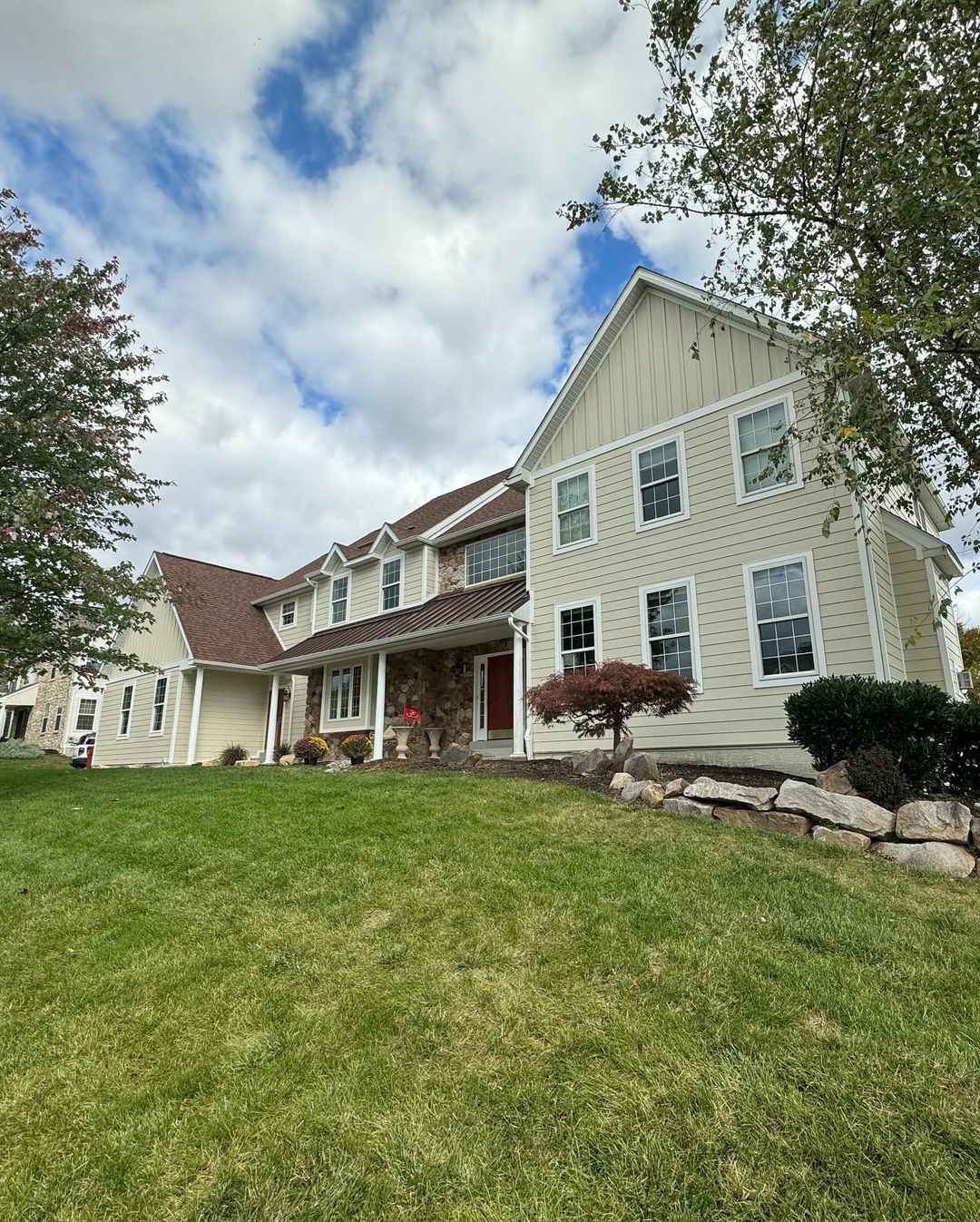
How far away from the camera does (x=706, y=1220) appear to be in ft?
6.55

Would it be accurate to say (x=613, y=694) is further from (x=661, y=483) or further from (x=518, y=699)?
(x=661, y=483)

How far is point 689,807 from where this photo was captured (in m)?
6.97

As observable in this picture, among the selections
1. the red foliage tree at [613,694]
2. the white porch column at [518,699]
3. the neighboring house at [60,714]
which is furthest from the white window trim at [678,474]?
the neighboring house at [60,714]

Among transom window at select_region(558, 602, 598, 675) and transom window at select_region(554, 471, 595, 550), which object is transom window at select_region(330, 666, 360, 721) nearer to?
transom window at select_region(558, 602, 598, 675)

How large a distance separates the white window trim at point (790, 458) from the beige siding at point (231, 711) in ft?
52.0

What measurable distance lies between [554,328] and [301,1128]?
10.9 meters

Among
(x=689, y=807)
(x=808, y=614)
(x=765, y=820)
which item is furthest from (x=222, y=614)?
(x=765, y=820)

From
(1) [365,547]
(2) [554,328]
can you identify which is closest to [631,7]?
(2) [554,328]

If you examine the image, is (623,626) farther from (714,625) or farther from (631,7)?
(631,7)

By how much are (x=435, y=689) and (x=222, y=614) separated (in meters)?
9.68

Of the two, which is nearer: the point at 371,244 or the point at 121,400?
the point at 371,244

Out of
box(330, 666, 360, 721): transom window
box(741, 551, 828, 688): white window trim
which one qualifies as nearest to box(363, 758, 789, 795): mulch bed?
box(741, 551, 828, 688): white window trim

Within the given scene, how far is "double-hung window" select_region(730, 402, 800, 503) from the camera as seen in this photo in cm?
1020

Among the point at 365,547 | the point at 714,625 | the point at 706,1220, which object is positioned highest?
the point at 365,547
